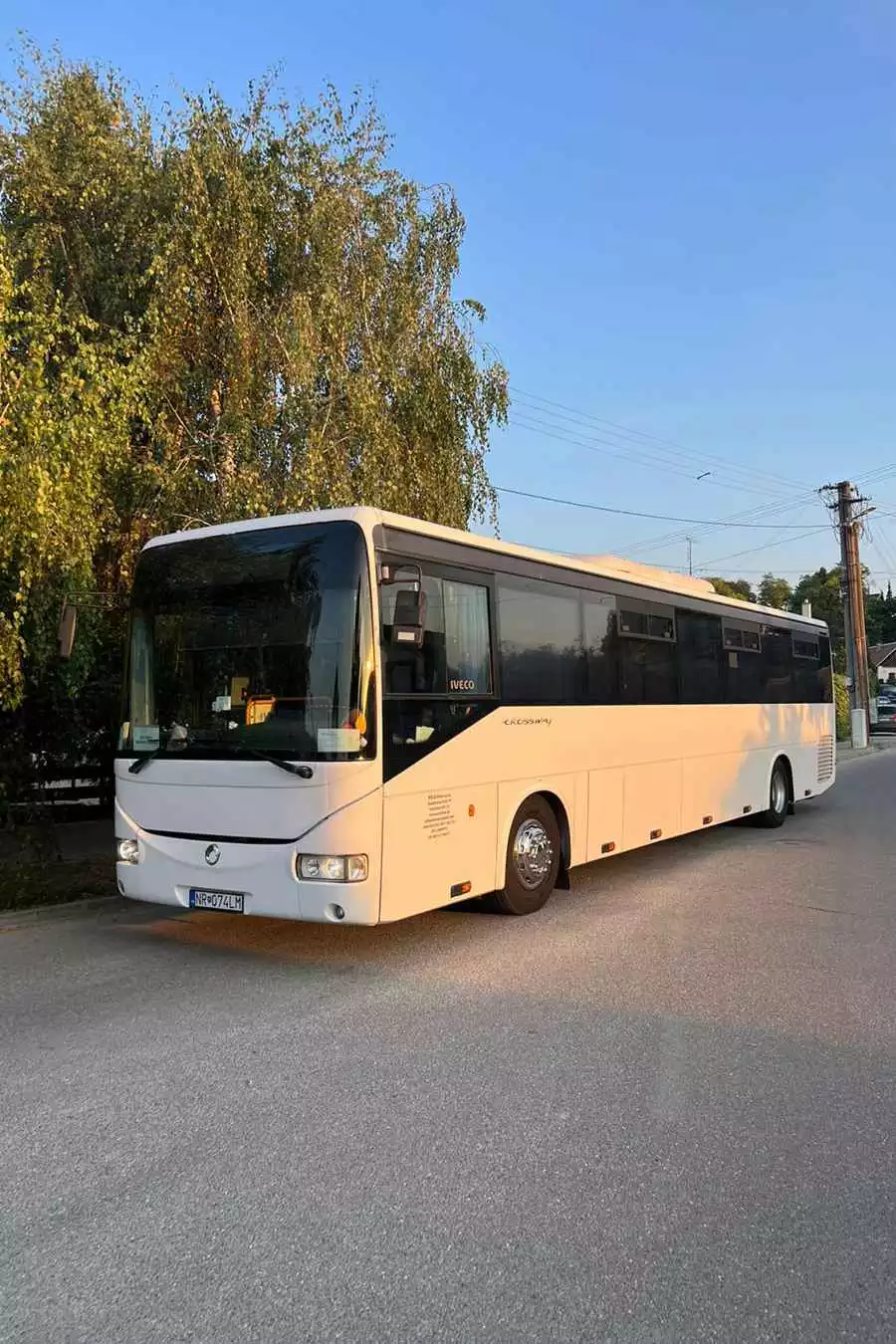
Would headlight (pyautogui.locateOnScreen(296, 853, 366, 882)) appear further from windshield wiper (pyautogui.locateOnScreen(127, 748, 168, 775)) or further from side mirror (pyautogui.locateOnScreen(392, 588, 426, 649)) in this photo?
windshield wiper (pyautogui.locateOnScreen(127, 748, 168, 775))

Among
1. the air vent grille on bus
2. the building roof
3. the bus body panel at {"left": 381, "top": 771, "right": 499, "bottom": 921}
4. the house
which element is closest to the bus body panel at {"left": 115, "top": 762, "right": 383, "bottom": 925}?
the bus body panel at {"left": 381, "top": 771, "right": 499, "bottom": 921}

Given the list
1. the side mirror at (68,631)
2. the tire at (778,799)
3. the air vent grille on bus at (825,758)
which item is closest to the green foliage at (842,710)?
the air vent grille on bus at (825,758)

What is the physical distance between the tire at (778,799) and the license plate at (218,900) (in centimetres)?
929

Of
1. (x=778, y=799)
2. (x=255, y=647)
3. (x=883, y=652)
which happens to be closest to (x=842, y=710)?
(x=778, y=799)

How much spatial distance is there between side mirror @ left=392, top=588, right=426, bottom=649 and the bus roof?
0.49m

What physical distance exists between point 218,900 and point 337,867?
0.98 metres

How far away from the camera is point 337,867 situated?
607cm

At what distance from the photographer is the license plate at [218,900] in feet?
21.0

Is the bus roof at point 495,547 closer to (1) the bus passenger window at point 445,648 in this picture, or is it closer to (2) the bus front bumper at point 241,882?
(1) the bus passenger window at point 445,648

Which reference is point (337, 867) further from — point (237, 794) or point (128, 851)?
point (128, 851)

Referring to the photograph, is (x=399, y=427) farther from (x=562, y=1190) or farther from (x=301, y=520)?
(x=562, y=1190)

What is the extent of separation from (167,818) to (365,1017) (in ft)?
7.04

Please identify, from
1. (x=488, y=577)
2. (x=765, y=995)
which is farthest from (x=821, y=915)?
(x=488, y=577)

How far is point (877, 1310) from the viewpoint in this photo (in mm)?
2865
